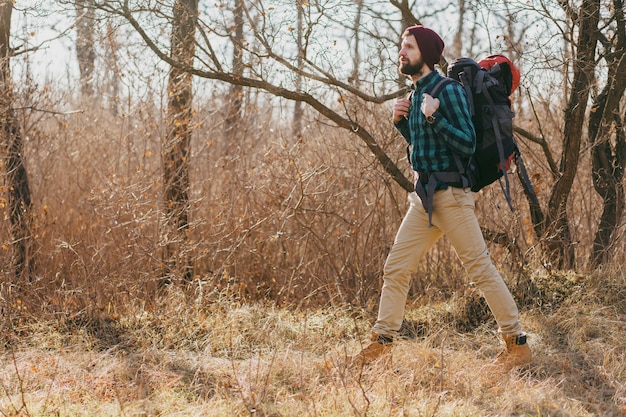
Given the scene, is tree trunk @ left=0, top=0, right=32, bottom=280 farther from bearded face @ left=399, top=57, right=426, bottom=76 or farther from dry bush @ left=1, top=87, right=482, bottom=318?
bearded face @ left=399, top=57, right=426, bottom=76

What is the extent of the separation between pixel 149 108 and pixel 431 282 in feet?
9.98

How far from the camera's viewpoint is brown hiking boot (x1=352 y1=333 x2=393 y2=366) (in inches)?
162

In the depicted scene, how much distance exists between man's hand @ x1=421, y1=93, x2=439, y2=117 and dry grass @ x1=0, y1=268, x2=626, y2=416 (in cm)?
131

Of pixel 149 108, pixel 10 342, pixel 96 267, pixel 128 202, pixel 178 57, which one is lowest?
pixel 10 342

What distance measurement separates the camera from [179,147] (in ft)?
22.8

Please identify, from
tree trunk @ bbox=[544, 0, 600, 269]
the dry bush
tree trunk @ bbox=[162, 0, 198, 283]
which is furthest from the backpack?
tree trunk @ bbox=[162, 0, 198, 283]

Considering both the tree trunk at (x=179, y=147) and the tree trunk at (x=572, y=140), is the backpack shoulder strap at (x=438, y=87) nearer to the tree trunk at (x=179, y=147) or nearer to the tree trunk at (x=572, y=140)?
the tree trunk at (x=572, y=140)

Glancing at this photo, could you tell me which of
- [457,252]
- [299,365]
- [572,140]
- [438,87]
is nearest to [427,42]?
[438,87]

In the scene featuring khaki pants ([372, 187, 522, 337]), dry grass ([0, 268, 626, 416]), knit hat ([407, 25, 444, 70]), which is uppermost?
knit hat ([407, 25, 444, 70])

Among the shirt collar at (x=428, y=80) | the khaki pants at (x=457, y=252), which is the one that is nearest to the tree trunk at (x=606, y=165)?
the khaki pants at (x=457, y=252)

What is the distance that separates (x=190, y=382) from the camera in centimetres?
410

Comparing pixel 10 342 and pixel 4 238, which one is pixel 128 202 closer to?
pixel 4 238

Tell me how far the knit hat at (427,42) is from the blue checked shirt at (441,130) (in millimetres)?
89

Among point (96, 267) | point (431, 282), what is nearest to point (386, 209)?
point (431, 282)
